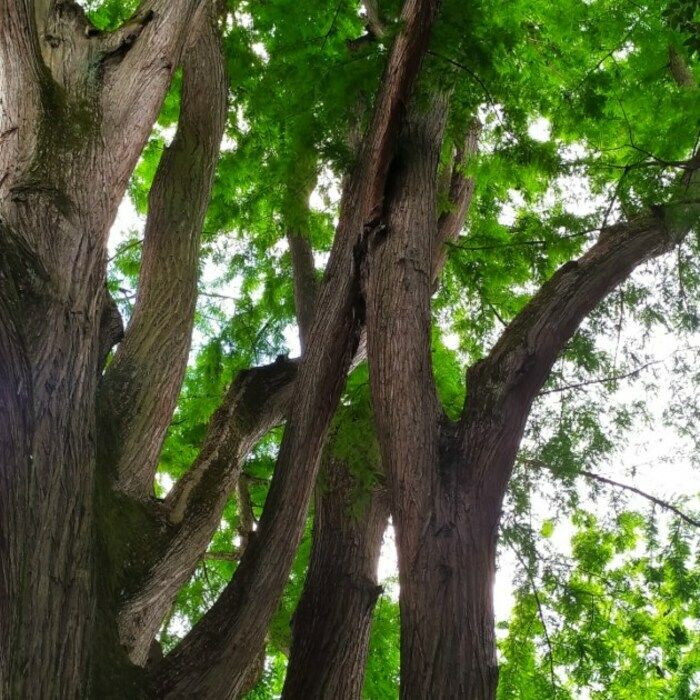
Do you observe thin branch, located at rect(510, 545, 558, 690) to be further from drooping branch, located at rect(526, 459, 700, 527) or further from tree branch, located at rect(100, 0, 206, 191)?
tree branch, located at rect(100, 0, 206, 191)

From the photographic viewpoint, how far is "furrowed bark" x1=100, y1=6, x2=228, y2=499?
3959mm

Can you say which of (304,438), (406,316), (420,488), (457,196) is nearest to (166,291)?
(304,438)

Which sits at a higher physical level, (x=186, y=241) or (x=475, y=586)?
(x=186, y=241)

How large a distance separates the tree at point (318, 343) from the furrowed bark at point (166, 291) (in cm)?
2

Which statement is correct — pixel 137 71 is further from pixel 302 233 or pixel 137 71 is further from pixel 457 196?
pixel 457 196

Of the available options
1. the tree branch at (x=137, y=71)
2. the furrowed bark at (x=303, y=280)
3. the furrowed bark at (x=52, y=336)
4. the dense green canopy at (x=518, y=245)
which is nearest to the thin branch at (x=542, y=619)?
the dense green canopy at (x=518, y=245)

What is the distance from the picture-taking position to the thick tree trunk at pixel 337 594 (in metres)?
4.06

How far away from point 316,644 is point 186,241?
2493 millimetres

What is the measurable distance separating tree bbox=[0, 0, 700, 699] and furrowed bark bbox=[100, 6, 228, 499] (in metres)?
0.02

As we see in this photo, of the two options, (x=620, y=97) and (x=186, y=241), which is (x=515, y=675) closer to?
(x=186, y=241)

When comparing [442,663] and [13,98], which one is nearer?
[442,663]

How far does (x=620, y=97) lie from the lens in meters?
6.29

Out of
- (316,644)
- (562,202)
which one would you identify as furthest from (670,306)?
(316,644)

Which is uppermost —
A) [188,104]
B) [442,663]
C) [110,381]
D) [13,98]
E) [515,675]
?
[188,104]
